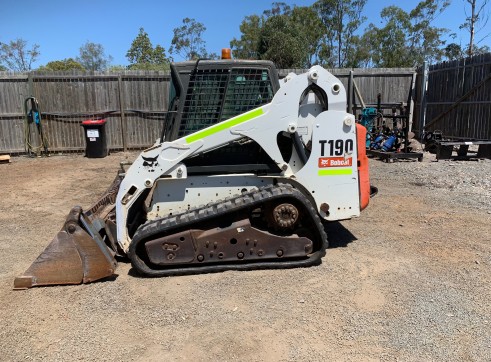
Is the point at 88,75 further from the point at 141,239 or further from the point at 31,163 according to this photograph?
the point at 141,239

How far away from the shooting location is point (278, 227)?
13.9 ft

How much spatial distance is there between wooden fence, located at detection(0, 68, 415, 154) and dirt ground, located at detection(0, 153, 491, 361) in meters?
7.65

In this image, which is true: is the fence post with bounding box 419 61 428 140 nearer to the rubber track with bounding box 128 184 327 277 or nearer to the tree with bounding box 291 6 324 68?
the rubber track with bounding box 128 184 327 277

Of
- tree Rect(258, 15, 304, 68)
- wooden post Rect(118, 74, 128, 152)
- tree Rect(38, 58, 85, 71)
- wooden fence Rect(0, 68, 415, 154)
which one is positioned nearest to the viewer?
wooden fence Rect(0, 68, 415, 154)

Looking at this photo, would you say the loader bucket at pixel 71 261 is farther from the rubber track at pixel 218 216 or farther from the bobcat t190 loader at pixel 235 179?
the rubber track at pixel 218 216

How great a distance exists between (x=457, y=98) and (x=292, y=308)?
12294 millimetres

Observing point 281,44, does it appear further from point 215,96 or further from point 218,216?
point 218,216

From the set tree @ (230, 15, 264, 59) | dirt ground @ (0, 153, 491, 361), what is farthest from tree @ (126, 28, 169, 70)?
dirt ground @ (0, 153, 491, 361)

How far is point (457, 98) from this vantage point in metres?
13.2

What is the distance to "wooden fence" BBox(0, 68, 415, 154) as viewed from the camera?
40.2 ft

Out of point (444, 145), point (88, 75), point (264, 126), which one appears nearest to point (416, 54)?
point (444, 145)

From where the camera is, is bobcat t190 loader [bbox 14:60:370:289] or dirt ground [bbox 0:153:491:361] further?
bobcat t190 loader [bbox 14:60:370:289]

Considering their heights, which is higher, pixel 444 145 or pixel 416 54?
pixel 416 54

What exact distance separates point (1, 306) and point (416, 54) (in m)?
42.8
